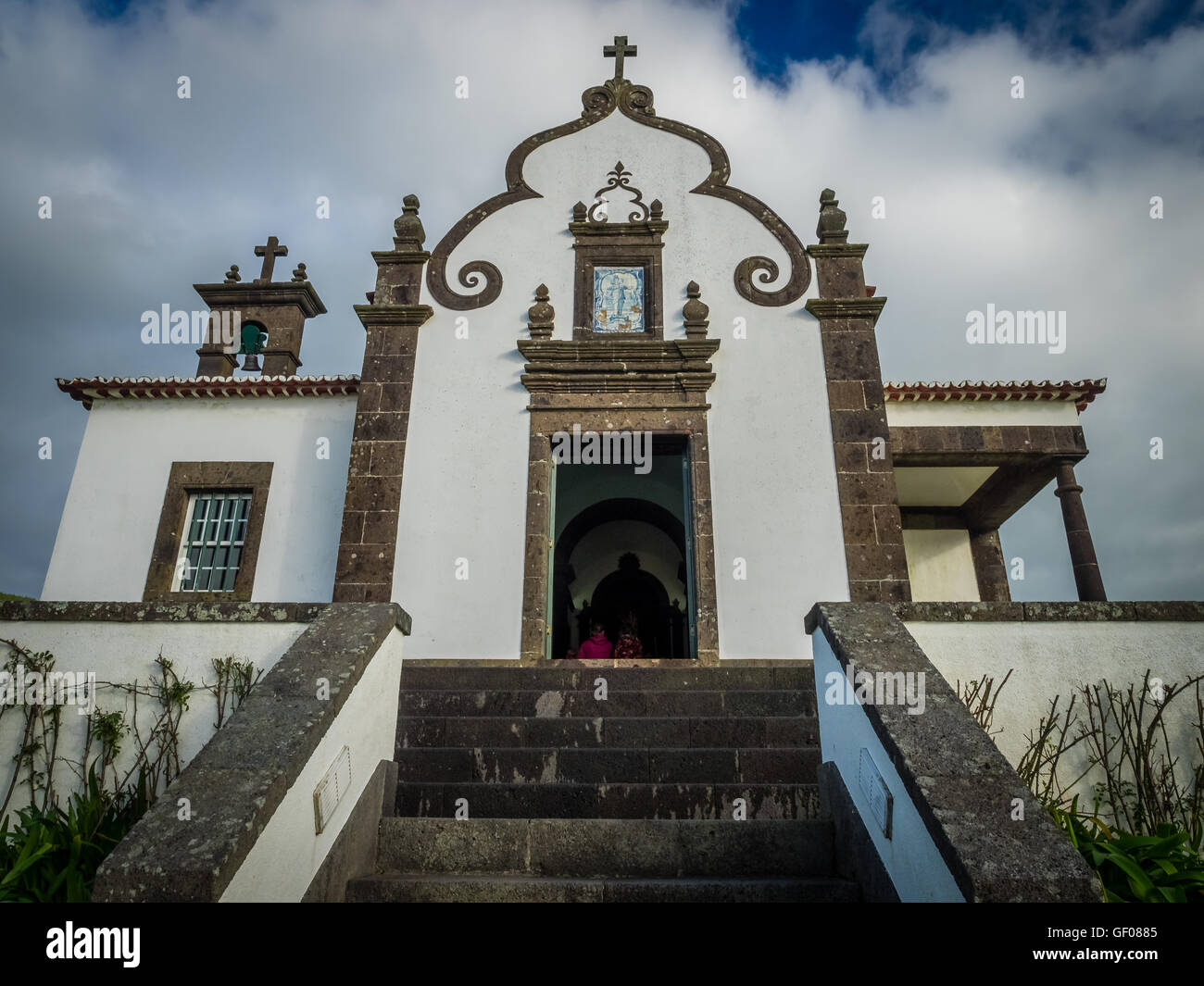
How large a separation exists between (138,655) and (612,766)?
2.80 metres

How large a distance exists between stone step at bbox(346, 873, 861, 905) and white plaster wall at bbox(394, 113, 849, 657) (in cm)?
336

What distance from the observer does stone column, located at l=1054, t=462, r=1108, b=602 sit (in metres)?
8.72

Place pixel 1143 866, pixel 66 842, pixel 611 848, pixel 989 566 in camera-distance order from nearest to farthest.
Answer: pixel 1143 866, pixel 66 842, pixel 611 848, pixel 989 566

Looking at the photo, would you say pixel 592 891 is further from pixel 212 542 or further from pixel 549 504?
pixel 212 542

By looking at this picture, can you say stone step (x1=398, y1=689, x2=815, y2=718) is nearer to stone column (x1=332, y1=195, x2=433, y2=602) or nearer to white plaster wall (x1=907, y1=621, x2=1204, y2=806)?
white plaster wall (x1=907, y1=621, x2=1204, y2=806)

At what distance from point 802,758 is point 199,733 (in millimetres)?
3478

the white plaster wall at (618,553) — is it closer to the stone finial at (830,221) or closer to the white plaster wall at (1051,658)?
the stone finial at (830,221)

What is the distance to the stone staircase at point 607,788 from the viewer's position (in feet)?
11.8

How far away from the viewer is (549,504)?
24.1 ft

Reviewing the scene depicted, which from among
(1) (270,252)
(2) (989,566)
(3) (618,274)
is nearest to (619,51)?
(3) (618,274)

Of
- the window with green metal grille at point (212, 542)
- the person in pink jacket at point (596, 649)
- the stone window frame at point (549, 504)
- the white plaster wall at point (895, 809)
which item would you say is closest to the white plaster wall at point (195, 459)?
the window with green metal grille at point (212, 542)

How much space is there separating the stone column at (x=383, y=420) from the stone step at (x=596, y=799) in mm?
2776

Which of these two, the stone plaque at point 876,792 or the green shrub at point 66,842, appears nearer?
the stone plaque at point 876,792

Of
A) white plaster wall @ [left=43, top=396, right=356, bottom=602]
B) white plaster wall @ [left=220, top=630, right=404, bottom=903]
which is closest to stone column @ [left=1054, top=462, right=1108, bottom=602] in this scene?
white plaster wall @ [left=220, top=630, right=404, bottom=903]
